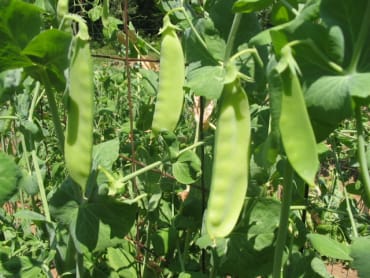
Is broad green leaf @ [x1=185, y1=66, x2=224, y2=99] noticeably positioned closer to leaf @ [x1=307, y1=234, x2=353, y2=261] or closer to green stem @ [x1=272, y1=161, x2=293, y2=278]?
green stem @ [x1=272, y1=161, x2=293, y2=278]

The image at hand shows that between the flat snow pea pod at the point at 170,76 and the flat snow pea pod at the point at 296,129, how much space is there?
436 mm

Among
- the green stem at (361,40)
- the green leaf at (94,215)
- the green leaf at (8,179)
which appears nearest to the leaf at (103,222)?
the green leaf at (94,215)

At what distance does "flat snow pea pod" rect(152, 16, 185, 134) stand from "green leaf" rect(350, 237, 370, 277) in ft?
1.62

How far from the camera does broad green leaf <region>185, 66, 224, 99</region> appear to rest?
1177 millimetres

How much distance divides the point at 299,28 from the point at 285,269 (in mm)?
782

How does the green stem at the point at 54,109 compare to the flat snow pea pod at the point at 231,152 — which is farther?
the green stem at the point at 54,109

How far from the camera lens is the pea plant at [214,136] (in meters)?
0.89

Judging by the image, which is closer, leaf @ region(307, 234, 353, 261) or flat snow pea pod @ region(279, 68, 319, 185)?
flat snow pea pod @ region(279, 68, 319, 185)

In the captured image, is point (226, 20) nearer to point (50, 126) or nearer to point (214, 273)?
point (214, 273)

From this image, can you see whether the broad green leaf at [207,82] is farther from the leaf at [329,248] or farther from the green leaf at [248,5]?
the leaf at [329,248]

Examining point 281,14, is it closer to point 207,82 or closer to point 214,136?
point 207,82

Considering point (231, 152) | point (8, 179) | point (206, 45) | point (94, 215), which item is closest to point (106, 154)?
point (94, 215)

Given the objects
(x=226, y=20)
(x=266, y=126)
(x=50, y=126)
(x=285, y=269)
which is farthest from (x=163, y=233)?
(x=50, y=126)

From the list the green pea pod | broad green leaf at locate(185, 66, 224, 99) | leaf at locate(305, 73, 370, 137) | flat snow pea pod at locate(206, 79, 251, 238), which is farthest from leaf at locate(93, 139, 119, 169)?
leaf at locate(305, 73, 370, 137)
